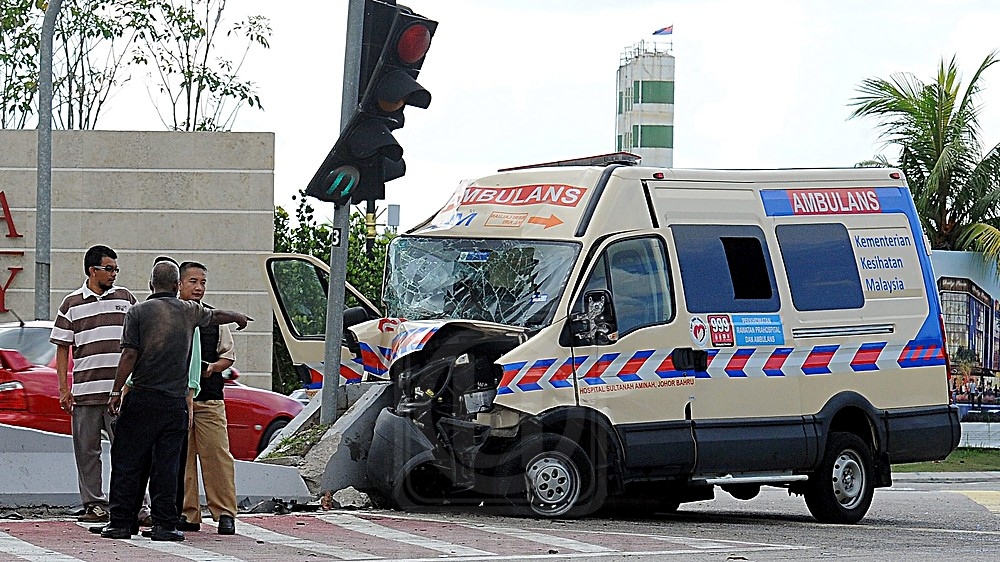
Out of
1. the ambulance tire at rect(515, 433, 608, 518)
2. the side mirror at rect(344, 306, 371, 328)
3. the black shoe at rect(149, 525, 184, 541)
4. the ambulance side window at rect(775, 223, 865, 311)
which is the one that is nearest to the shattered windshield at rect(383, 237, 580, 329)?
the side mirror at rect(344, 306, 371, 328)

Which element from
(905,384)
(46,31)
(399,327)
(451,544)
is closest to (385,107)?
(399,327)

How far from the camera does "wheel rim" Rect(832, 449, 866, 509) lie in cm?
1257

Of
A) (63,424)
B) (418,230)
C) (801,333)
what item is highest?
(418,230)

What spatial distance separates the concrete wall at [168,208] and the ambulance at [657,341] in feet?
40.7

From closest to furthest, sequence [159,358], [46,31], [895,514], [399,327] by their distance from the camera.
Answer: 1. [159,358]
2. [399,327]
3. [895,514]
4. [46,31]

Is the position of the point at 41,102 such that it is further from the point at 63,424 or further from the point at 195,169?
the point at 195,169

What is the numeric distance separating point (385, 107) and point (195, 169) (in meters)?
14.8

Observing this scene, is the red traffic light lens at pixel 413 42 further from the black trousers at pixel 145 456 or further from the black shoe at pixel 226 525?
the black shoe at pixel 226 525

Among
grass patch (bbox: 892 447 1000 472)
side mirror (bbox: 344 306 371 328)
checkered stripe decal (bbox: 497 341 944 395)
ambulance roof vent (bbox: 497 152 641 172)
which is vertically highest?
ambulance roof vent (bbox: 497 152 641 172)

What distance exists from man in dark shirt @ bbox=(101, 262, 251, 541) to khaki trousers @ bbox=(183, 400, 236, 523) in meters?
0.53

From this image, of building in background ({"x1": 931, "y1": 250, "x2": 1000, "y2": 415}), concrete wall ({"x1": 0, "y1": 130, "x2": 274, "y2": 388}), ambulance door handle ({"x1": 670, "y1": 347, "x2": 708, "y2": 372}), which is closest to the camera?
ambulance door handle ({"x1": 670, "y1": 347, "x2": 708, "y2": 372})

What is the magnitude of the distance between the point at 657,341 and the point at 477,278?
1558 mm

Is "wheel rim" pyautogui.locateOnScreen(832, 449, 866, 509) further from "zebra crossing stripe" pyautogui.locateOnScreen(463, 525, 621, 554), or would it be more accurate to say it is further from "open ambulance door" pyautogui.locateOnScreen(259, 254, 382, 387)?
"open ambulance door" pyautogui.locateOnScreen(259, 254, 382, 387)

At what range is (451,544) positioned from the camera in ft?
31.8
